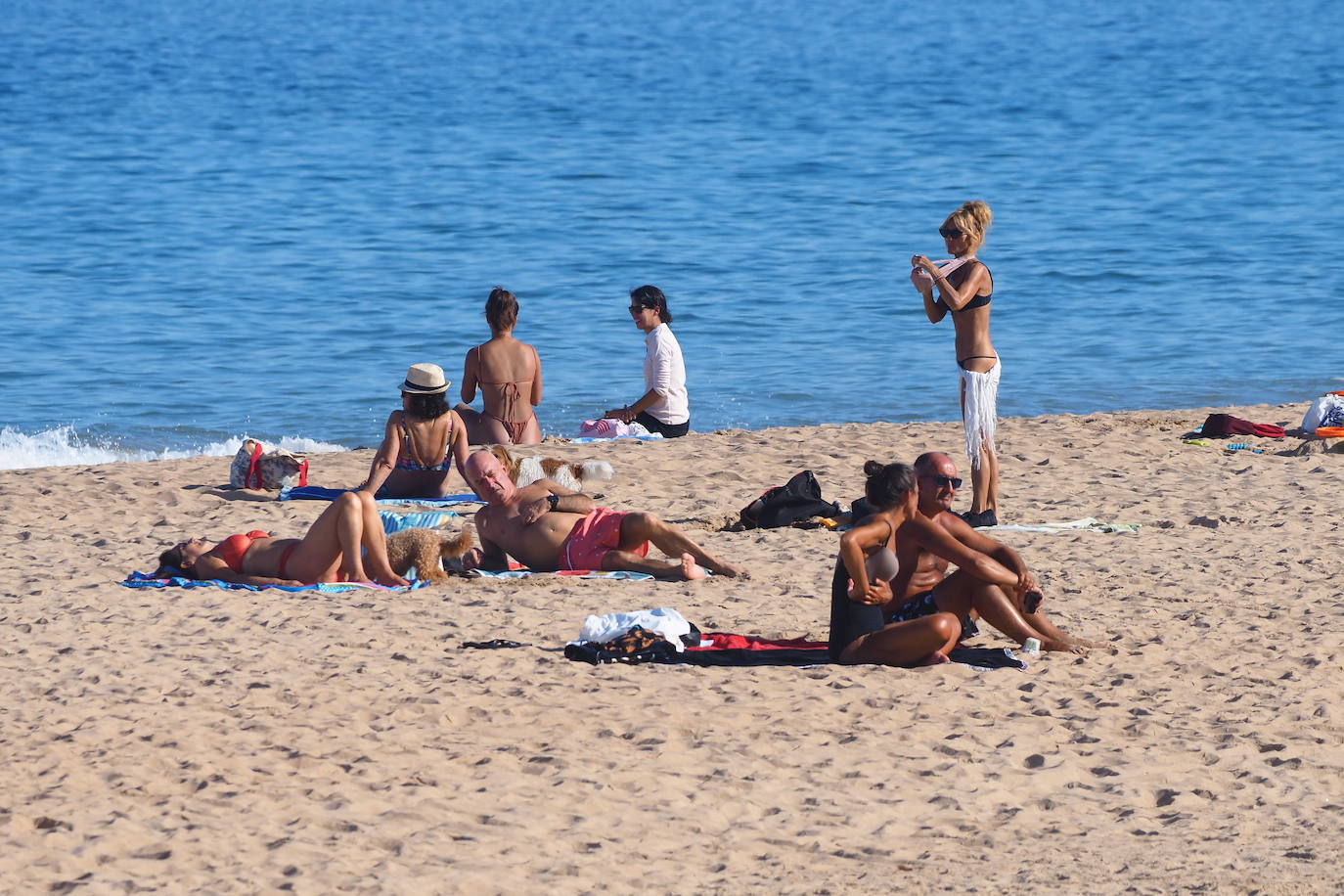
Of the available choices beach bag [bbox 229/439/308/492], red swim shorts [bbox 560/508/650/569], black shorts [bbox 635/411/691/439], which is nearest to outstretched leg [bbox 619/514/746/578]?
red swim shorts [bbox 560/508/650/569]

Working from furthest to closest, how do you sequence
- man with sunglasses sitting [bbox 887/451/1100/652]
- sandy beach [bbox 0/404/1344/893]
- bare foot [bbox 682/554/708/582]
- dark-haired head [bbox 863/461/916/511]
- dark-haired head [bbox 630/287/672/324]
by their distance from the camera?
1. dark-haired head [bbox 630/287/672/324]
2. bare foot [bbox 682/554/708/582]
3. man with sunglasses sitting [bbox 887/451/1100/652]
4. dark-haired head [bbox 863/461/916/511]
5. sandy beach [bbox 0/404/1344/893]

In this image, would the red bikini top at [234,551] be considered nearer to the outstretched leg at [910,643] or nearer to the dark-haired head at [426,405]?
the dark-haired head at [426,405]

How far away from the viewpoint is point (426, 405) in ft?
28.5

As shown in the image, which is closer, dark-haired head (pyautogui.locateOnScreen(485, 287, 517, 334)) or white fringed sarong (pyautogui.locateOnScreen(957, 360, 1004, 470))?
white fringed sarong (pyautogui.locateOnScreen(957, 360, 1004, 470))

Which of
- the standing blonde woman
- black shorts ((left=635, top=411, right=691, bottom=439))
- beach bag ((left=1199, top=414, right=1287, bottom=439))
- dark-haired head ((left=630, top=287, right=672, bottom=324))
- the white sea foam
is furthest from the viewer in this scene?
the white sea foam

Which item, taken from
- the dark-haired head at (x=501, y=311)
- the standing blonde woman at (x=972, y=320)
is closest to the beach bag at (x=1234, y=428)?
the standing blonde woman at (x=972, y=320)

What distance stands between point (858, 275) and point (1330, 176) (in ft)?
35.4

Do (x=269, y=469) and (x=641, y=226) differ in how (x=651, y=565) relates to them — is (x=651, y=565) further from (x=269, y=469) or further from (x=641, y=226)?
(x=641, y=226)

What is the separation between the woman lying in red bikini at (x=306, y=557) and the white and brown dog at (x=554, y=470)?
49.0 inches

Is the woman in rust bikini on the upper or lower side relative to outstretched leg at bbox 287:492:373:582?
upper

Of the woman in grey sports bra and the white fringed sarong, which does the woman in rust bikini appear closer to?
the white fringed sarong

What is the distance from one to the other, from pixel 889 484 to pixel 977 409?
238cm

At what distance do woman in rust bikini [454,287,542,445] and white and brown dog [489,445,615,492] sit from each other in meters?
0.72

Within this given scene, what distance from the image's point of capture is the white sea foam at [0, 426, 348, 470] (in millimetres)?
12797
